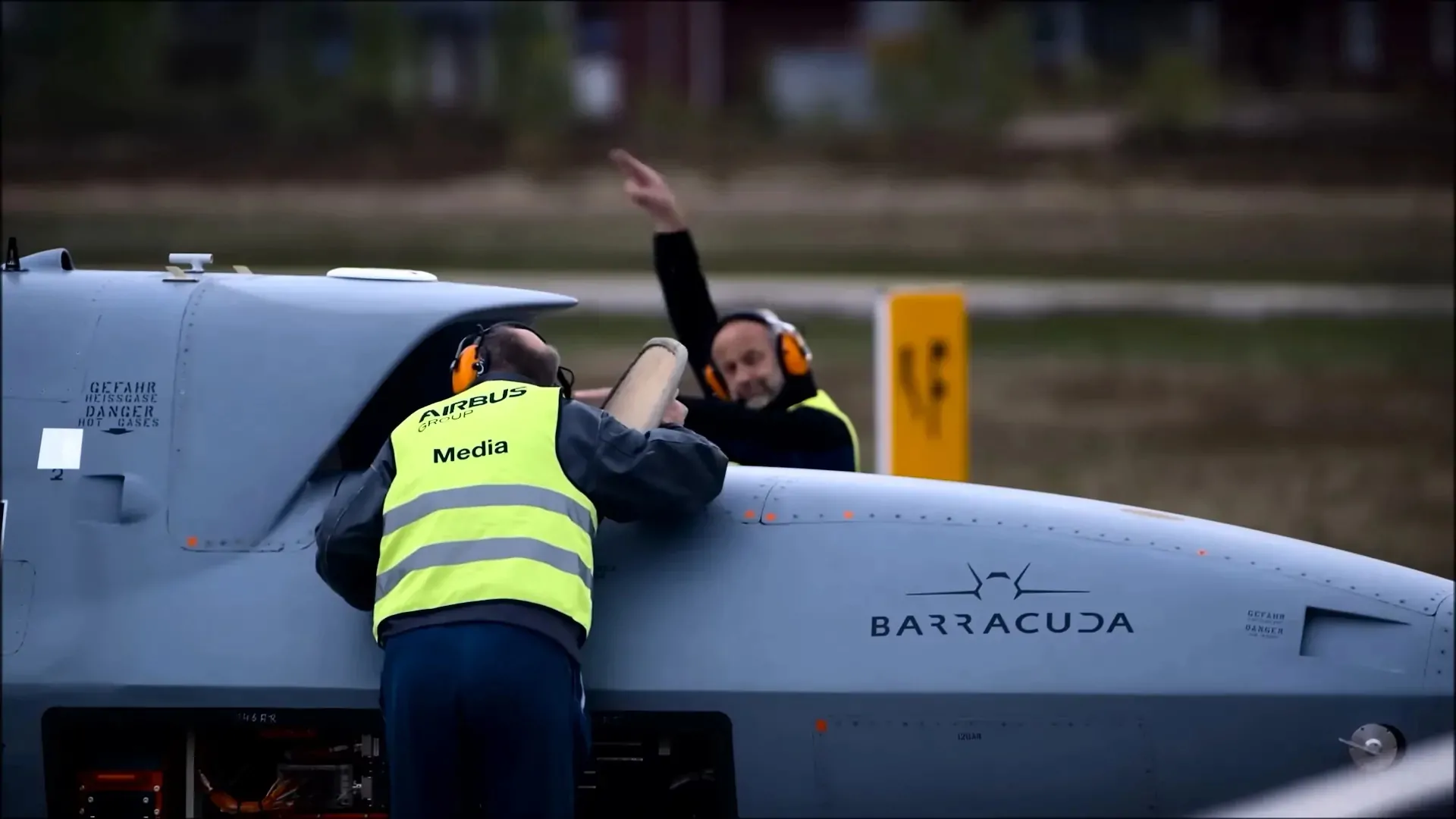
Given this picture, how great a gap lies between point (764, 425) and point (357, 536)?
69.0 inches

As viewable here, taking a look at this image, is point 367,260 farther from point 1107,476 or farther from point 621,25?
point 1107,476

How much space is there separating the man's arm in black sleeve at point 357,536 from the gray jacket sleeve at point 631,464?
1.43ft

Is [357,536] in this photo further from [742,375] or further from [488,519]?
[742,375]

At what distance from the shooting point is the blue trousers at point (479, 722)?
3.61m

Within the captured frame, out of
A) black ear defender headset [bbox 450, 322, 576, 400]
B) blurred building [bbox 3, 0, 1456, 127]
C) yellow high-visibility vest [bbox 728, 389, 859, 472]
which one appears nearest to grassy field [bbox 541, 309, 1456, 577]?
yellow high-visibility vest [bbox 728, 389, 859, 472]

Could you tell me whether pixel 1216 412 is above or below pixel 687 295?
above

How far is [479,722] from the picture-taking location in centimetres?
361

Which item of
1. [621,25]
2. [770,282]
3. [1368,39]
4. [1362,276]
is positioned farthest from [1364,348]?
[621,25]

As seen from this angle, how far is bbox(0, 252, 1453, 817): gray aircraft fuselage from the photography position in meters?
4.06

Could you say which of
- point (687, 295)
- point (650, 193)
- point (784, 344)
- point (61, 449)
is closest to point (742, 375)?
point (784, 344)

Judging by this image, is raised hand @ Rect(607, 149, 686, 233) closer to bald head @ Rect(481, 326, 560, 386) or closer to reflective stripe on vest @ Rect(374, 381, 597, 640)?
bald head @ Rect(481, 326, 560, 386)

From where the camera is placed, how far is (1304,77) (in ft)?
87.7

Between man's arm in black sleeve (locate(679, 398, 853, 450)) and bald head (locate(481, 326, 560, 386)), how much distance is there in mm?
1251

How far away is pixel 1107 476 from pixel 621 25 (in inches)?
792
